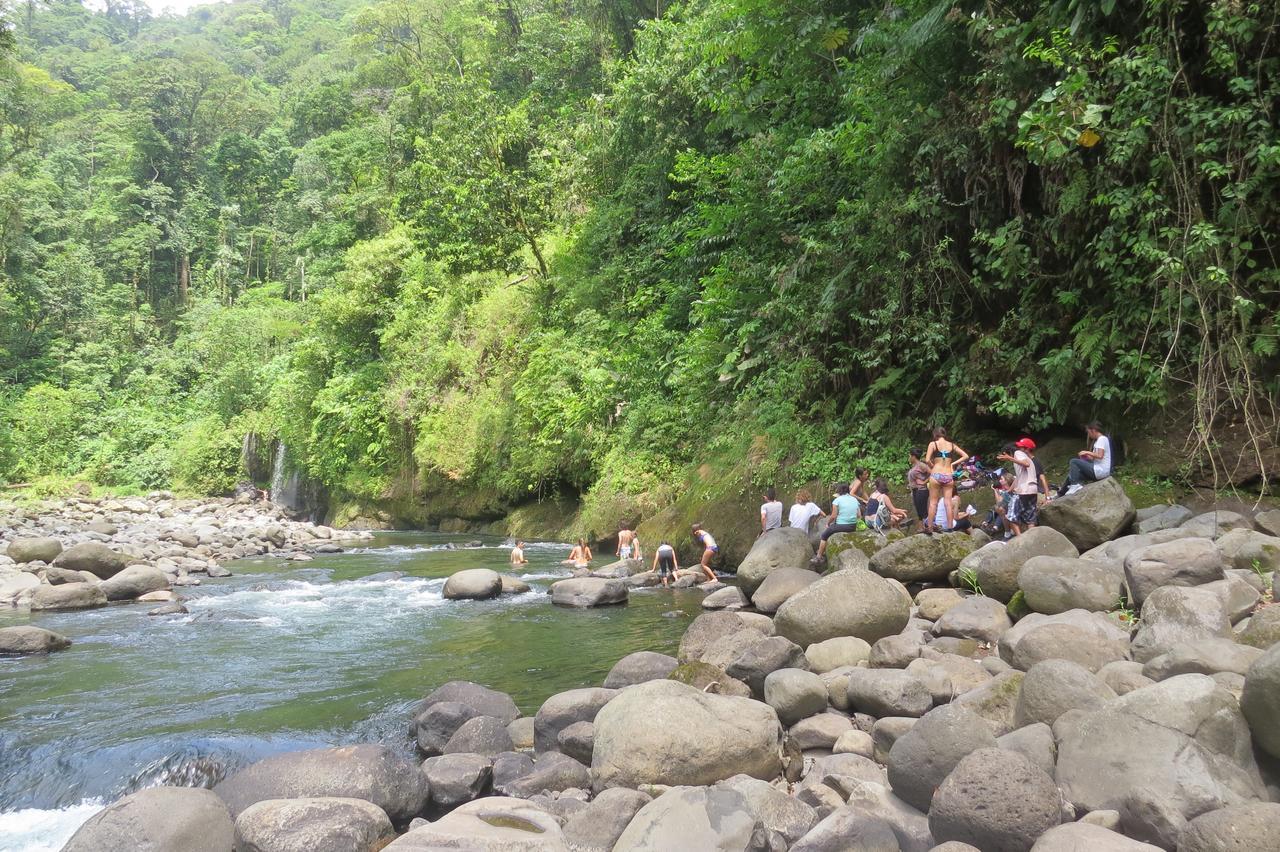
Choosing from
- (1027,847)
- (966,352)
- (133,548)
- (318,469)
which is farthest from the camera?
(318,469)

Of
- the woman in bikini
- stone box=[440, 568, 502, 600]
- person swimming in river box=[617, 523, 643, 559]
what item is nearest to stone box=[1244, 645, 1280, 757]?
the woman in bikini

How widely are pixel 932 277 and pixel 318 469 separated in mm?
23586

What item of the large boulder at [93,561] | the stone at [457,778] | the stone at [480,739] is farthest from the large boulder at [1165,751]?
the large boulder at [93,561]

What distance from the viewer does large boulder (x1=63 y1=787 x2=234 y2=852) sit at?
4.55 m

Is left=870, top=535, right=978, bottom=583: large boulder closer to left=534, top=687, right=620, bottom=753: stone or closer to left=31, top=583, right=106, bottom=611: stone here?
left=534, top=687, right=620, bottom=753: stone

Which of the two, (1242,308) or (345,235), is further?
(345,235)

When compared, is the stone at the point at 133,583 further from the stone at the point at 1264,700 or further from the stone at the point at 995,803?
the stone at the point at 1264,700

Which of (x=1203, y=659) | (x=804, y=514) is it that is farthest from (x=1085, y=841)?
(x=804, y=514)

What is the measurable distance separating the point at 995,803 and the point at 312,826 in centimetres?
352

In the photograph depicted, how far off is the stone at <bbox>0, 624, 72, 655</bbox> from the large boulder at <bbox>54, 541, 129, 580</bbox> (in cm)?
476

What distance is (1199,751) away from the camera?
406 centimetres

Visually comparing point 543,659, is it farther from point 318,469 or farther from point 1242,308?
point 318,469

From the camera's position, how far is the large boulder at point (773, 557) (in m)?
10.1

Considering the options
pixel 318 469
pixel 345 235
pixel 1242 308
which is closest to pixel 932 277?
pixel 1242 308
